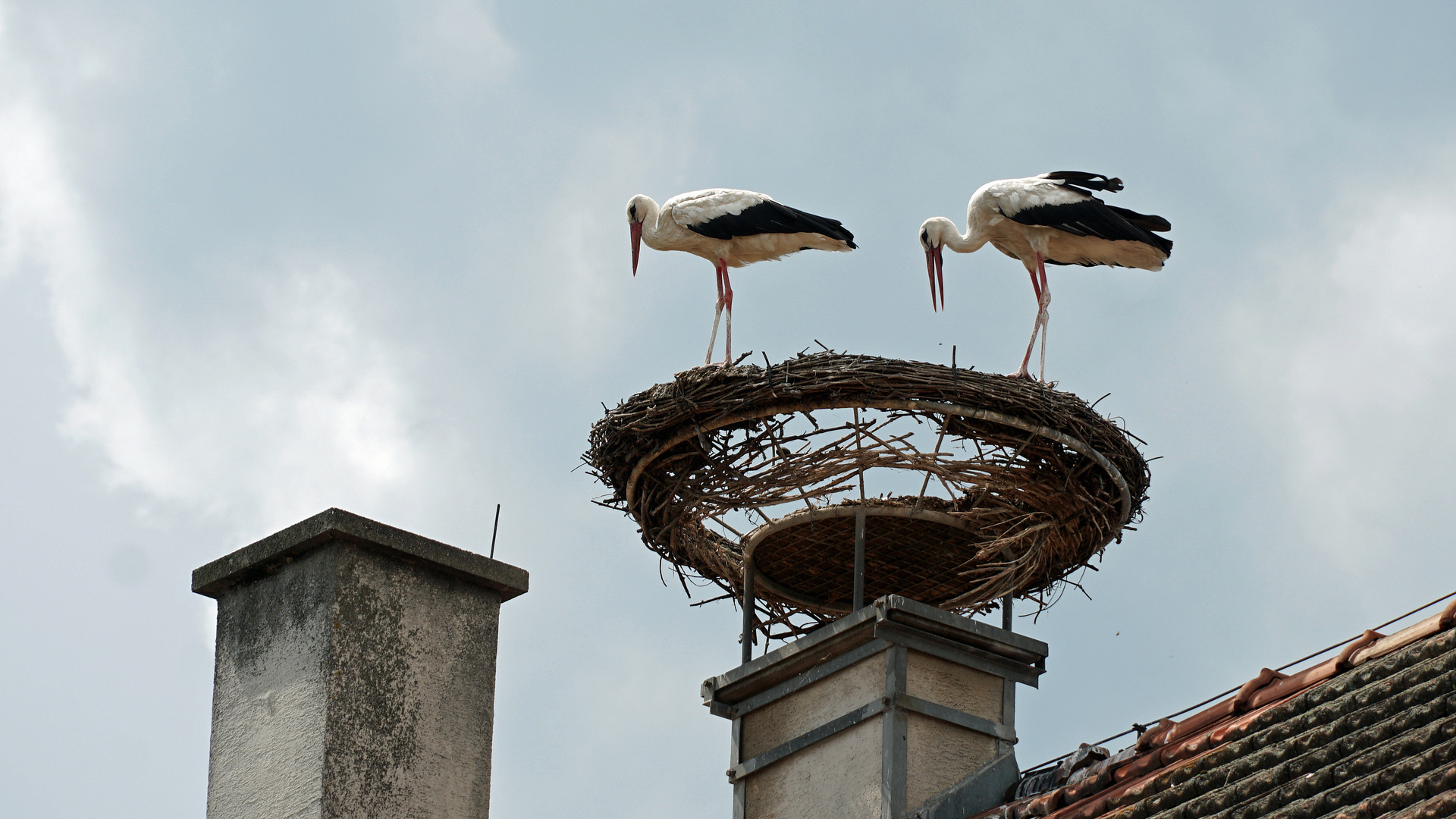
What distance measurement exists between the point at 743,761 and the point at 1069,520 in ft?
6.78

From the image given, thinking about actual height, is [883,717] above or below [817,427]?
below

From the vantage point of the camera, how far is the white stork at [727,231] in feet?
36.4

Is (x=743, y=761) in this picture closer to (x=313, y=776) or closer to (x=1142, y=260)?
(x=313, y=776)

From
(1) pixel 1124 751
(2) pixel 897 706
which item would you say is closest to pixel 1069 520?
(2) pixel 897 706

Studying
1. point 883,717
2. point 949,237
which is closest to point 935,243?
point 949,237

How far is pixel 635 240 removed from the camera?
11812 mm

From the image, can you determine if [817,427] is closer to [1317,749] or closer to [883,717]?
[883,717]

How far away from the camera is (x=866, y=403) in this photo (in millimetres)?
8211

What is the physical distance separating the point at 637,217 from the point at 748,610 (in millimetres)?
3755

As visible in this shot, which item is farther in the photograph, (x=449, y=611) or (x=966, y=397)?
(x=966, y=397)

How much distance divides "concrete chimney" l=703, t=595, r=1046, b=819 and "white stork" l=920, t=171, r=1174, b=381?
11.1ft

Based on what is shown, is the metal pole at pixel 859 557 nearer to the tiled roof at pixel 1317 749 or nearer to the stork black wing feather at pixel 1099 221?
the tiled roof at pixel 1317 749

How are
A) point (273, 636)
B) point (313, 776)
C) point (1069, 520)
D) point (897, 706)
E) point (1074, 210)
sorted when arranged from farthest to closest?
point (1074, 210) < point (1069, 520) < point (897, 706) < point (273, 636) < point (313, 776)

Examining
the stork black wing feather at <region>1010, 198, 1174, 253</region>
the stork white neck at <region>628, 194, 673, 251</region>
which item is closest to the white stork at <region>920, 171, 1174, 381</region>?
the stork black wing feather at <region>1010, 198, 1174, 253</region>
